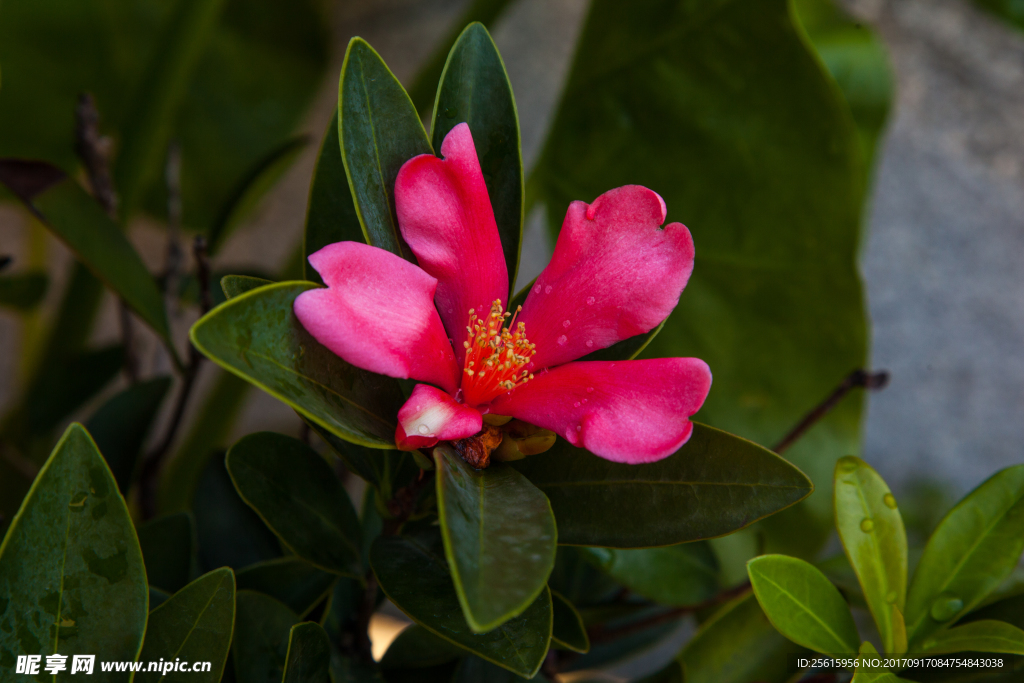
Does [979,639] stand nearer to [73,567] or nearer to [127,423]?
[73,567]

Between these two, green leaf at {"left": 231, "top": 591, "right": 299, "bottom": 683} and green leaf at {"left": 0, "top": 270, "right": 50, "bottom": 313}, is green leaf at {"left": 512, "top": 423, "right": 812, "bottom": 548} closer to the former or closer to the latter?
green leaf at {"left": 231, "top": 591, "right": 299, "bottom": 683}

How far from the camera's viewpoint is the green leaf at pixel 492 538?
8.4 inches

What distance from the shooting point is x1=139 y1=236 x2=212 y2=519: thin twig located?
0.42 m

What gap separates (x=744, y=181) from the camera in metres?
0.63

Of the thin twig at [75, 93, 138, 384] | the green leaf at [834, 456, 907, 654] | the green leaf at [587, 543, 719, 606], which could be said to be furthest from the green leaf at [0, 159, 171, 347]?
the green leaf at [834, 456, 907, 654]

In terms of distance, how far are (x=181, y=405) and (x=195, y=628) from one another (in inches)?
8.5

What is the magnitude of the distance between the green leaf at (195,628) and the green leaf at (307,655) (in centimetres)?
3

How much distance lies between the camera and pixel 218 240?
58 centimetres

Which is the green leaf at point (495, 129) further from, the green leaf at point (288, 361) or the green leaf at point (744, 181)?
the green leaf at point (744, 181)

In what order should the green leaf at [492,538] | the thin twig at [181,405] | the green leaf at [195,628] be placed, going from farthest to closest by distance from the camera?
the thin twig at [181,405], the green leaf at [195,628], the green leaf at [492,538]

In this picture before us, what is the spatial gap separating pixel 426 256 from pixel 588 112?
1.35ft

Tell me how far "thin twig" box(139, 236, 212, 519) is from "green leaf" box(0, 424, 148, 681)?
81mm

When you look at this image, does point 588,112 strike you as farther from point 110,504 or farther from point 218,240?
point 110,504

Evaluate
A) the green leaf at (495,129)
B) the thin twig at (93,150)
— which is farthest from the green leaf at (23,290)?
the green leaf at (495,129)
